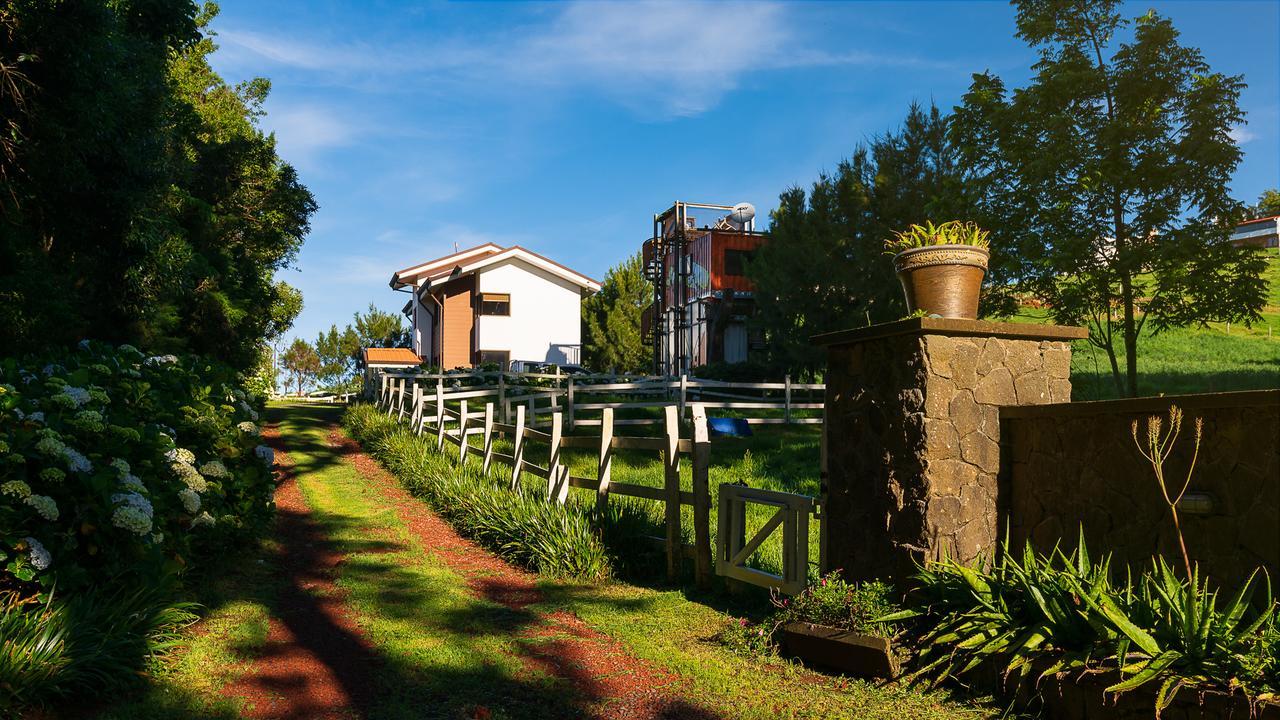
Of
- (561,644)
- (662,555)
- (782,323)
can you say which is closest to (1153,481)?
(561,644)

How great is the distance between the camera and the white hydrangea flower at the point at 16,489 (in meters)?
4.79

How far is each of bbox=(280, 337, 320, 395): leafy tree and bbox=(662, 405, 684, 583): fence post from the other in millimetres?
66006

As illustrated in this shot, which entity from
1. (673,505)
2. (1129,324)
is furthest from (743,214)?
(673,505)

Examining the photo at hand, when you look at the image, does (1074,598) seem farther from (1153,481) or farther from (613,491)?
(613,491)

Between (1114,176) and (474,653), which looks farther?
(1114,176)

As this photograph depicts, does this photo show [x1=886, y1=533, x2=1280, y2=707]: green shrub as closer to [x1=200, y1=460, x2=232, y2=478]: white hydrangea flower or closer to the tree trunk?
[x1=200, y1=460, x2=232, y2=478]: white hydrangea flower

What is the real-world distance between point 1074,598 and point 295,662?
4656 millimetres

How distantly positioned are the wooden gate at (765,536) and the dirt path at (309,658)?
2.85 meters

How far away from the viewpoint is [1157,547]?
458cm

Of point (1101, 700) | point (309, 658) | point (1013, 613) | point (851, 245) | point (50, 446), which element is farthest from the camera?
point (851, 245)

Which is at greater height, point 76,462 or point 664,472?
point 76,462

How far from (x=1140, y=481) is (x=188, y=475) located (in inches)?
252

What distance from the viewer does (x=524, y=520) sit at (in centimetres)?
901

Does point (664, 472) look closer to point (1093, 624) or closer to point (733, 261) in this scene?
point (1093, 624)
